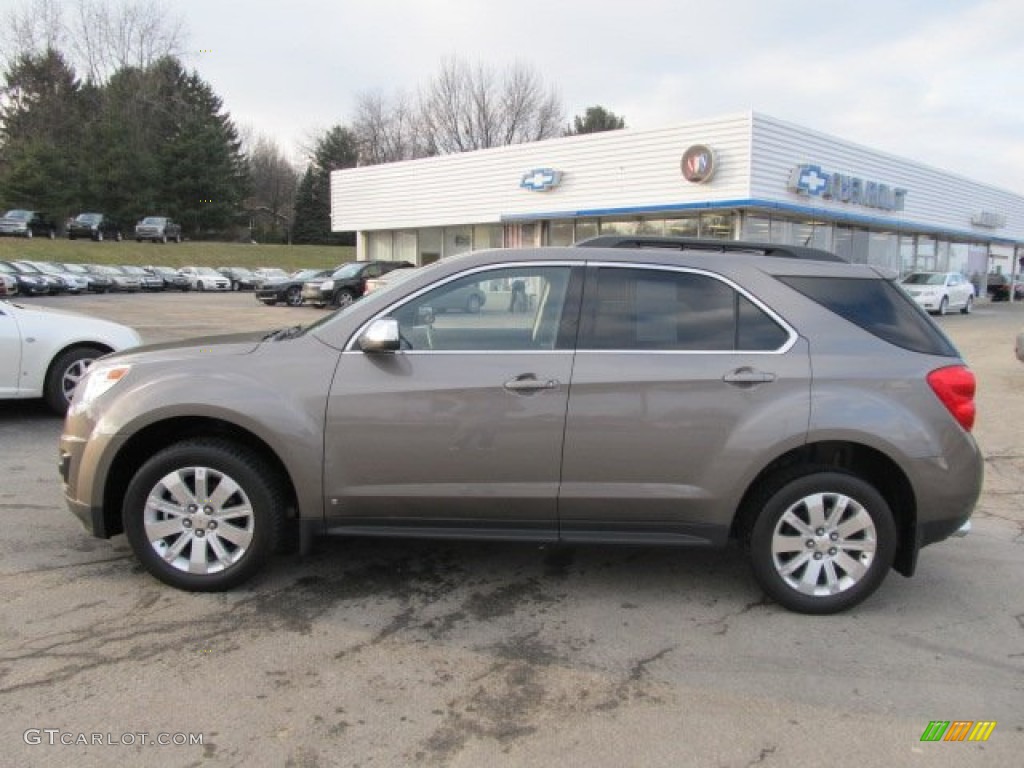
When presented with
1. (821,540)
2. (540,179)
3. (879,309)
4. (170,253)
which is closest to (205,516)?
(821,540)

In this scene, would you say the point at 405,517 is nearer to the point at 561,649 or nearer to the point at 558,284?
the point at 561,649

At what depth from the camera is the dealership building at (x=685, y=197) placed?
2200 cm

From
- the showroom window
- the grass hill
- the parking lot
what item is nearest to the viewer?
the parking lot

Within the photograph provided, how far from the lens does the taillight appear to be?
12.3 ft

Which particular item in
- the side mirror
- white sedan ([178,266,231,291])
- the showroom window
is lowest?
the side mirror

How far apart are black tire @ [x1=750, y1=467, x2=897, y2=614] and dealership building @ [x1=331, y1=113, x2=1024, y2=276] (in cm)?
1403

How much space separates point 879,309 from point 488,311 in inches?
77.3

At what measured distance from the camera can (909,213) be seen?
29062 mm

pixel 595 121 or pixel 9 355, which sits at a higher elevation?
pixel 595 121

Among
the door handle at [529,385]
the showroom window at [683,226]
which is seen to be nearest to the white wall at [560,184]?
the showroom window at [683,226]

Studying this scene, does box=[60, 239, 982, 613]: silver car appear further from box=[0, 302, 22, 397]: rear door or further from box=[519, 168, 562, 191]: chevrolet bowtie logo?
box=[519, 168, 562, 191]: chevrolet bowtie logo

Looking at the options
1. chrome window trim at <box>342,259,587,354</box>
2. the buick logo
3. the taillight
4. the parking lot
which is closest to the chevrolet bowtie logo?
the buick logo

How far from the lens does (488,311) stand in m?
3.90

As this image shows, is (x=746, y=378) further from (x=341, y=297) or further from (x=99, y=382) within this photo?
(x=341, y=297)
